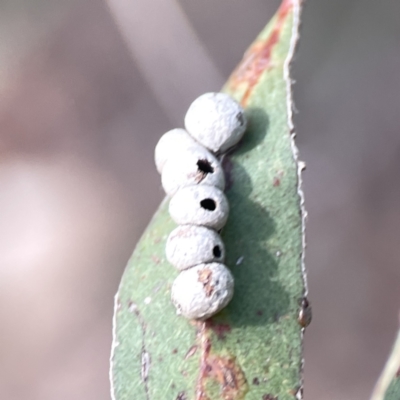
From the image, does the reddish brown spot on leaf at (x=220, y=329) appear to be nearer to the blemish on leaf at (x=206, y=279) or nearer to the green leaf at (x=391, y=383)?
the blemish on leaf at (x=206, y=279)

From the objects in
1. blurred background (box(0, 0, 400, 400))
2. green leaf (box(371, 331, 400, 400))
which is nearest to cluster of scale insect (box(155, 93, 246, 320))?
green leaf (box(371, 331, 400, 400))

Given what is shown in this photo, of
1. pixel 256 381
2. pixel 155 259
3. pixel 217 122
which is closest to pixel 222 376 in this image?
pixel 256 381

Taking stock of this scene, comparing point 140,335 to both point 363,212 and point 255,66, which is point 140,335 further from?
point 363,212

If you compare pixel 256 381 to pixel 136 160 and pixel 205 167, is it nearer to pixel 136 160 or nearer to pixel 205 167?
pixel 205 167

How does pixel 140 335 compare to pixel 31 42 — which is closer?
pixel 140 335

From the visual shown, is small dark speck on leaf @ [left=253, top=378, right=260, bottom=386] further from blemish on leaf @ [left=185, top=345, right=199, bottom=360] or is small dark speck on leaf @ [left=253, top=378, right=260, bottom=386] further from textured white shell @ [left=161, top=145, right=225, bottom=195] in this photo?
textured white shell @ [left=161, top=145, right=225, bottom=195]

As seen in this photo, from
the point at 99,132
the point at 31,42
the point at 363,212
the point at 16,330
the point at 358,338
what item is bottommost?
the point at 358,338

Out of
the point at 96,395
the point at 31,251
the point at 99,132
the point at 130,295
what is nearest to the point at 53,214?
the point at 31,251

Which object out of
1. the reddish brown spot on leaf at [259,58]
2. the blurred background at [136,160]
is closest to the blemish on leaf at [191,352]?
the reddish brown spot on leaf at [259,58]
